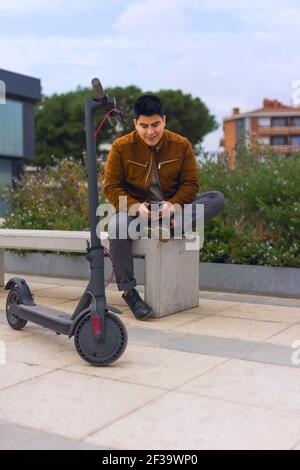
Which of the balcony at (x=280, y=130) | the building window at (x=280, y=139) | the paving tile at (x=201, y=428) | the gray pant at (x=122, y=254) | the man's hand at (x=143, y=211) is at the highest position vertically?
the balcony at (x=280, y=130)

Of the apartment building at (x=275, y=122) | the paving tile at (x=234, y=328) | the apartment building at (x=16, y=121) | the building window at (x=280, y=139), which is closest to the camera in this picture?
the paving tile at (x=234, y=328)

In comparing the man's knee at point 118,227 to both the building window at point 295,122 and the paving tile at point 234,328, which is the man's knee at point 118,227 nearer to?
the paving tile at point 234,328

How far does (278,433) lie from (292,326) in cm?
215

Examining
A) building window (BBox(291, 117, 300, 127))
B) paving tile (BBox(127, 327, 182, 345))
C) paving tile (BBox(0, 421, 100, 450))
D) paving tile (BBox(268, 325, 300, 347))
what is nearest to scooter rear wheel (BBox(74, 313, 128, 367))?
paving tile (BBox(127, 327, 182, 345))

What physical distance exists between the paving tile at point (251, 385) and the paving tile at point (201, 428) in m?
0.11

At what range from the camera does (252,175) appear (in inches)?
271

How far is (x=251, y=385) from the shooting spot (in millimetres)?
3262

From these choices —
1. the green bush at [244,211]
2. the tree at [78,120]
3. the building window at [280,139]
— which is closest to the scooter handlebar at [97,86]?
the green bush at [244,211]

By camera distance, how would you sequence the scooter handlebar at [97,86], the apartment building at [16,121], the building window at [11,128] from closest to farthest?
the scooter handlebar at [97,86], the building window at [11,128], the apartment building at [16,121]

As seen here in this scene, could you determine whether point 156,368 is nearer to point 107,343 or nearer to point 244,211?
point 107,343

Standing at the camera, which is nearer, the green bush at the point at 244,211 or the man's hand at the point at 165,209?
the man's hand at the point at 165,209

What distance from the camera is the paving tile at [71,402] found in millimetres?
2719

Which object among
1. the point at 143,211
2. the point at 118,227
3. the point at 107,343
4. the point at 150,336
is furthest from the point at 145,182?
the point at 107,343

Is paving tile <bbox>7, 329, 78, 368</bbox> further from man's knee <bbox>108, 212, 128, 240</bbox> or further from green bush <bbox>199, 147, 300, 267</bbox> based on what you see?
green bush <bbox>199, 147, 300, 267</bbox>
